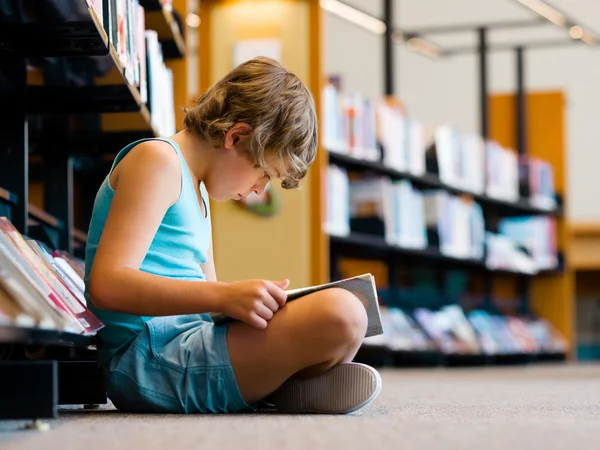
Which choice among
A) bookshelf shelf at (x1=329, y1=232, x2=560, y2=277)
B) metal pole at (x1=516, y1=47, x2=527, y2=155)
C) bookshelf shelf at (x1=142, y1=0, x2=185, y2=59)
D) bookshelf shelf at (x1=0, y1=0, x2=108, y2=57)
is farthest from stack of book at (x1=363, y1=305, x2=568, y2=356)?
bookshelf shelf at (x1=0, y1=0, x2=108, y2=57)

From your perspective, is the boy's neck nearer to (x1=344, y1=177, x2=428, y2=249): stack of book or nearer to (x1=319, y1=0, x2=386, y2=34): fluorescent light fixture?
(x1=344, y1=177, x2=428, y2=249): stack of book

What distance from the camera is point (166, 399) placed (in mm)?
1571

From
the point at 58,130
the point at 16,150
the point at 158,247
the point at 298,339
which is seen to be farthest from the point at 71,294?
the point at 58,130

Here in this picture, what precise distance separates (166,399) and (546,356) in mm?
5500

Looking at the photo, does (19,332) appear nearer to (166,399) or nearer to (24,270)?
(24,270)

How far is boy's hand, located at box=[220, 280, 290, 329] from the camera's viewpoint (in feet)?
4.75

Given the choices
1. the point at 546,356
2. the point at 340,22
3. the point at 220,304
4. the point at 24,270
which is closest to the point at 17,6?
the point at 24,270

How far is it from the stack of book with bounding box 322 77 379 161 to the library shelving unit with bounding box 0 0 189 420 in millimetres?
1244

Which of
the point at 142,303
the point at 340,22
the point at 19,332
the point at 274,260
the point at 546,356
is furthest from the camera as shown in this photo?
the point at 340,22

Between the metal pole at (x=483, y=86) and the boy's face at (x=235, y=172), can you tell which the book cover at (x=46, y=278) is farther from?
the metal pole at (x=483, y=86)

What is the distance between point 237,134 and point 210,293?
0.94 feet

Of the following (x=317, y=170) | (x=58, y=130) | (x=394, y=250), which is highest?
(x=58, y=130)

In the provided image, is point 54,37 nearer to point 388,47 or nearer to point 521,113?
point 388,47

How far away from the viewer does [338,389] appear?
1.57 m
